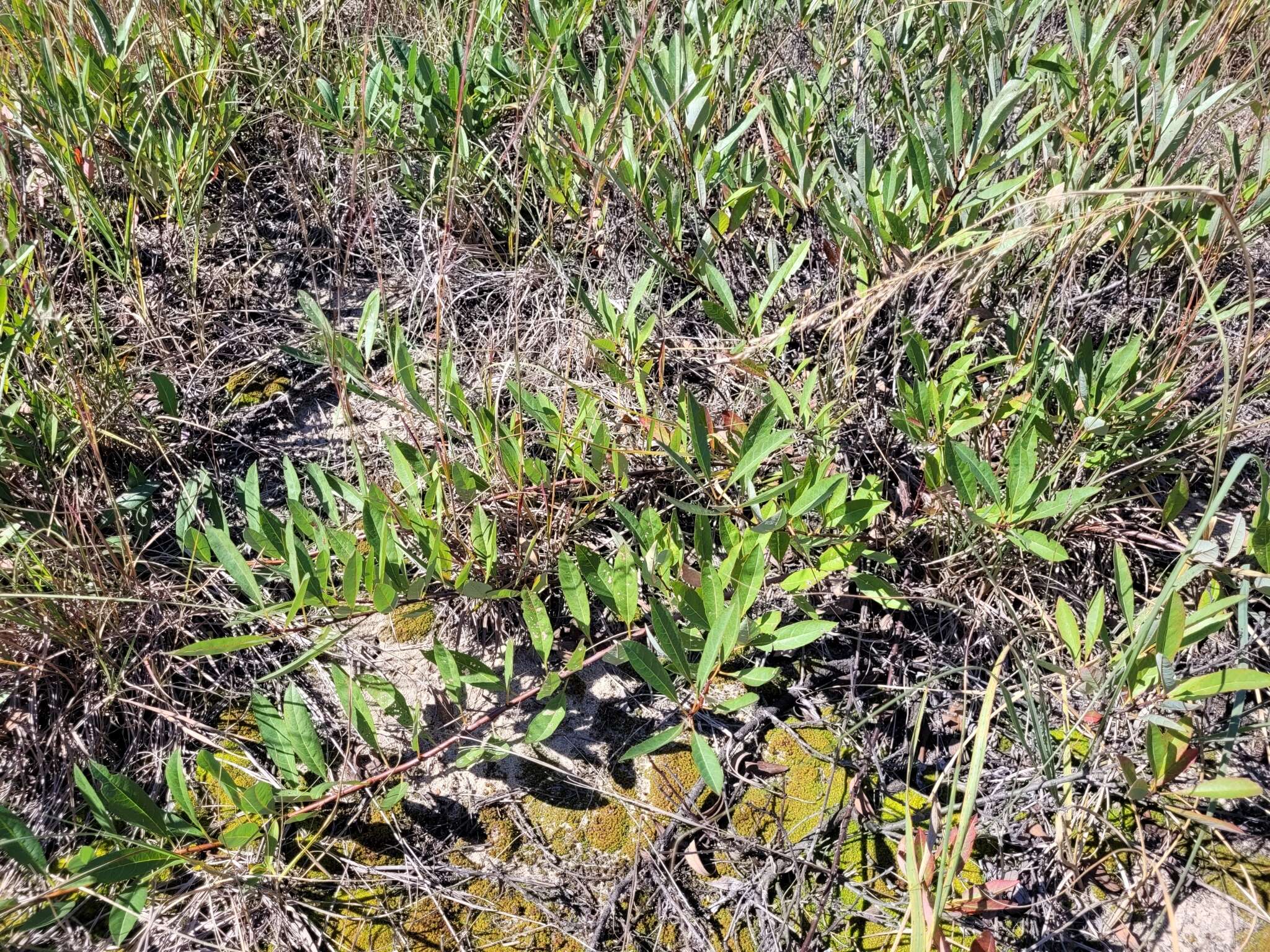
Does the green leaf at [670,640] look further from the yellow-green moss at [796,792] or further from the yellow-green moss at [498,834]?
the yellow-green moss at [498,834]

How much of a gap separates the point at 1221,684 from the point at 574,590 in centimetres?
102

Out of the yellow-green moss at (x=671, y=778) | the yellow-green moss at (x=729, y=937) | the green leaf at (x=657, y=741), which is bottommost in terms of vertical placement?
the yellow-green moss at (x=729, y=937)

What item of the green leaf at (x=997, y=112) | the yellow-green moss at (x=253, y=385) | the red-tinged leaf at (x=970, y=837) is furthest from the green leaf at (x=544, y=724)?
the green leaf at (x=997, y=112)

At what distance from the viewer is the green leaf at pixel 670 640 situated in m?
1.31

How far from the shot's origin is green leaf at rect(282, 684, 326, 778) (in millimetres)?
1367

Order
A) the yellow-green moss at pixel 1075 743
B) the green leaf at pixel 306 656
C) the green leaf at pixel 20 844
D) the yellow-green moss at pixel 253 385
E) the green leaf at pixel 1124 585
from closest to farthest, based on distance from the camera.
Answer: the green leaf at pixel 20 844 < the green leaf at pixel 306 656 < the green leaf at pixel 1124 585 < the yellow-green moss at pixel 1075 743 < the yellow-green moss at pixel 253 385

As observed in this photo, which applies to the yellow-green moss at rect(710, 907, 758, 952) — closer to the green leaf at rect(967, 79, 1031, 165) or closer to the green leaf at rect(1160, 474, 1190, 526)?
the green leaf at rect(1160, 474, 1190, 526)

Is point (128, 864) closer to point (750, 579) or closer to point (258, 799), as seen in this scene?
point (258, 799)

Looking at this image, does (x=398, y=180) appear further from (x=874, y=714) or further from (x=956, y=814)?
(x=956, y=814)

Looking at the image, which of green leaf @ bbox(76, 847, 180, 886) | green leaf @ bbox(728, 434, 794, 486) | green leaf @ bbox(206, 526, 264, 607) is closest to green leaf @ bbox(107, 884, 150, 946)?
green leaf @ bbox(76, 847, 180, 886)

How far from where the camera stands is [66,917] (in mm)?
1270

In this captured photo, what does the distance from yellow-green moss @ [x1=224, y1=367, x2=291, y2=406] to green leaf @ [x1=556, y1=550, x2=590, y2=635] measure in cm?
95

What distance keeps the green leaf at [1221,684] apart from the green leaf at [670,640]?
0.75 metres

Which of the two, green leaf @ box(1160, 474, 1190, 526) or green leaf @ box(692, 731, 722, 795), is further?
green leaf @ box(1160, 474, 1190, 526)
